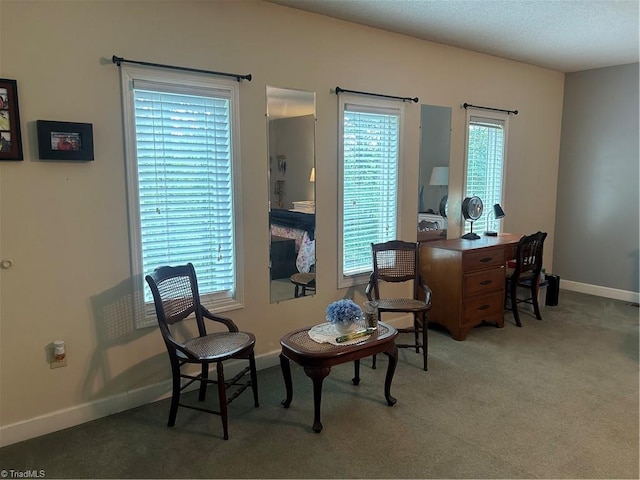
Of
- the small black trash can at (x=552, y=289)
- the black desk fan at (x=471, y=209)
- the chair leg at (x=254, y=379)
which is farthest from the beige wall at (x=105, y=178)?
the small black trash can at (x=552, y=289)

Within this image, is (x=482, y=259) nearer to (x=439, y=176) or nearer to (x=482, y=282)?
(x=482, y=282)

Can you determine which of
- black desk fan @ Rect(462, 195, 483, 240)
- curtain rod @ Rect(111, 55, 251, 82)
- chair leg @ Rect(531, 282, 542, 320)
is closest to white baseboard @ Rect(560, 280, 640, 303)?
chair leg @ Rect(531, 282, 542, 320)

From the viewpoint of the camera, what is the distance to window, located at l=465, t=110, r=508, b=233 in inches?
186

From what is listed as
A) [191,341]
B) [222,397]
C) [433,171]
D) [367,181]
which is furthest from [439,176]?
[222,397]

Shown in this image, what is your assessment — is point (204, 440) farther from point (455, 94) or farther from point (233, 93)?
point (455, 94)

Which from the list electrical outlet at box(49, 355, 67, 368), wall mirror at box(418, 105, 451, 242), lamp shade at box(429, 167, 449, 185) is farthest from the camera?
lamp shade at box(429, 167, 449, 185)

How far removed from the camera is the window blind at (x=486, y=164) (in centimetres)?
473

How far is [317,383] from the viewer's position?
99.7 inches

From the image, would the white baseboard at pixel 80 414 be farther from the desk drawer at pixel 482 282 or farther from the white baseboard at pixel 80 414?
the desk drawer at pixel 482 282

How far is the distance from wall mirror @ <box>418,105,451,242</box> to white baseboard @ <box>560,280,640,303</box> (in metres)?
2.32

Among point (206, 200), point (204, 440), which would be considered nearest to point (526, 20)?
point (206, 200)

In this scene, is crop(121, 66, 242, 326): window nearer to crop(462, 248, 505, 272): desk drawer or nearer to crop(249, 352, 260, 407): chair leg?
crop(249, 352, 260, 407): chair leg

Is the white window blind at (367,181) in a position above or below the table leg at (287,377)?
above

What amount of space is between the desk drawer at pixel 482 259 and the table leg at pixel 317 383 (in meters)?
1.92
